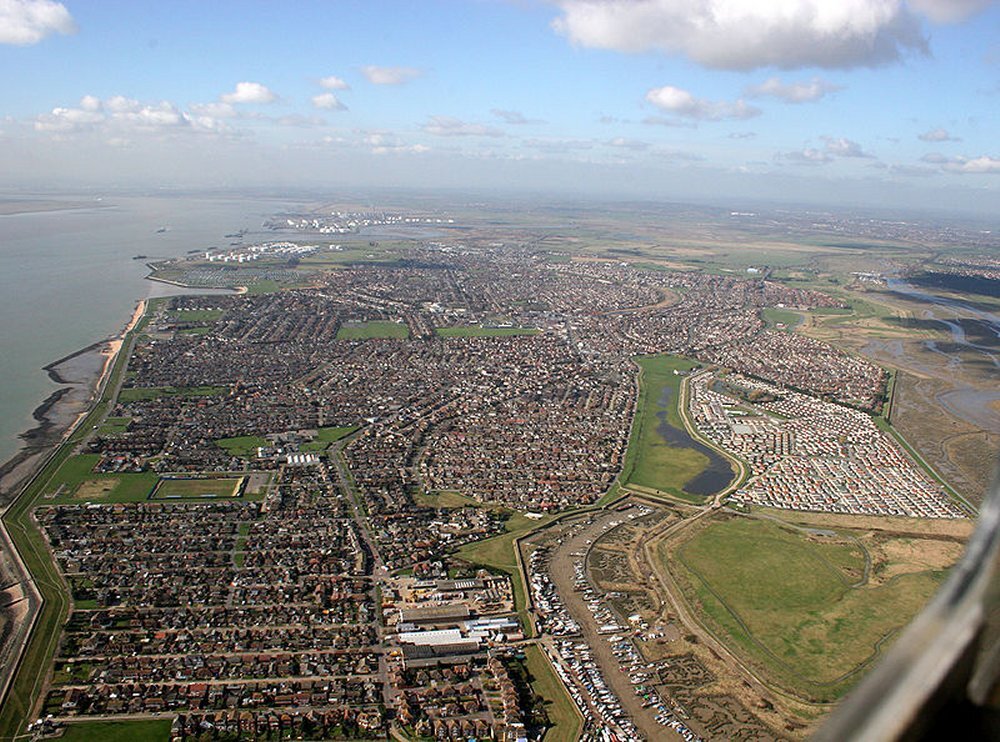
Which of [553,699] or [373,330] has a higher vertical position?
[553,699]

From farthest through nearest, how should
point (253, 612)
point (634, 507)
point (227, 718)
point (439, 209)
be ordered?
point (439, 209), point (634, 507), point (253, 612), point (227, 718)

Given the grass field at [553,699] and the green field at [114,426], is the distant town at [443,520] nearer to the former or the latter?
the grass field at [553,699]

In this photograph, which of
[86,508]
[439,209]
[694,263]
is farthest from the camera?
[439,209]

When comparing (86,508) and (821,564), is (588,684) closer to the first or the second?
(821,564)

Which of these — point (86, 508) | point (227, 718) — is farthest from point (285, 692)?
point (86, 508)

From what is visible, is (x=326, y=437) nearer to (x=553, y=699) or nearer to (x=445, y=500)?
(x=445, y=500)

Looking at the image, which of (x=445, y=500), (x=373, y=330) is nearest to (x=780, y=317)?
(x=373, y=330)

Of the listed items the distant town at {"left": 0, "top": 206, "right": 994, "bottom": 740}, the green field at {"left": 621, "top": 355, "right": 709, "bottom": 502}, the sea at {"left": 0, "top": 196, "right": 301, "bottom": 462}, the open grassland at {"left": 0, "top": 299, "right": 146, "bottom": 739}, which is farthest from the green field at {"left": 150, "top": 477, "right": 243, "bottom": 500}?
the green field at {"left": 621, "top": 355, "right": 709, "bottom": 502}
